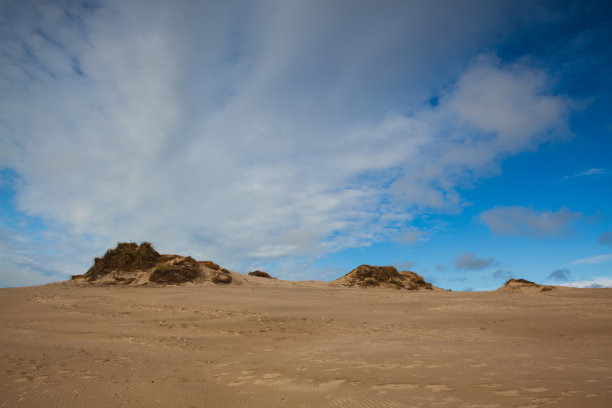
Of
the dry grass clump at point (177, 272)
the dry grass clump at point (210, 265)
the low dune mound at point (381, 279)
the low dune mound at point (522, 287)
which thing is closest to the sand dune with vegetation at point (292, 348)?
the dry grass clump at point (177, 272)

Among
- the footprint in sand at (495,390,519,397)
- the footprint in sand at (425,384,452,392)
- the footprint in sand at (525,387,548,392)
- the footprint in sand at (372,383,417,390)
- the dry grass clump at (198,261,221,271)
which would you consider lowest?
the footprint in sand at (372,383,417,390)

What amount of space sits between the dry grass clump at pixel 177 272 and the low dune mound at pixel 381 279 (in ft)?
34.3

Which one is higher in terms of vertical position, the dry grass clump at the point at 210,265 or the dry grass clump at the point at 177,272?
the dry grass clump at the point at 210,265

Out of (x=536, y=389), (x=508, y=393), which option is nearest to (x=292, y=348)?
(x=508, y=393)

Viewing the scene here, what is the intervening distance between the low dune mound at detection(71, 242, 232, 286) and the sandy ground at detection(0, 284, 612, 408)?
122 inches

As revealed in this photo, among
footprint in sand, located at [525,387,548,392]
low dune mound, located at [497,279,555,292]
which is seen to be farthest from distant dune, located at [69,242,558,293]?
footprint in sand, located at [525,387,548,392]

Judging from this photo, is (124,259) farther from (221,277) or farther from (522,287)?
(522,287)

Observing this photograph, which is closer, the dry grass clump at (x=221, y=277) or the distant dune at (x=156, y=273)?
the distant dune at (x=156, y=273)

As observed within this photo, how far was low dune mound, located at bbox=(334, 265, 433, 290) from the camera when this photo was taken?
24.7 meters

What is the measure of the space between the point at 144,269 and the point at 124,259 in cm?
138

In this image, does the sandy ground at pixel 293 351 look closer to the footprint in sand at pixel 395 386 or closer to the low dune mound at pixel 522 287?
the footprint in sand at pixel 395 386

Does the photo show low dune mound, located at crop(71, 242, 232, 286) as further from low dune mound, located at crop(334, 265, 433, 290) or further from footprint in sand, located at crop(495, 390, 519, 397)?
footprint in sand, located at crop(495, 390, 519, 397)

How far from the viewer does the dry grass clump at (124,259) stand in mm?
19156

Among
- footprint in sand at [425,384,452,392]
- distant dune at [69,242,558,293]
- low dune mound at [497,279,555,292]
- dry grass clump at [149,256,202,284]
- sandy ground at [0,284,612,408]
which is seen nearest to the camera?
footprint in sand at [425,384,452,392]
